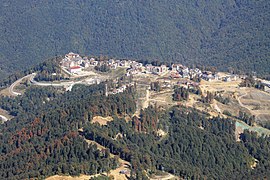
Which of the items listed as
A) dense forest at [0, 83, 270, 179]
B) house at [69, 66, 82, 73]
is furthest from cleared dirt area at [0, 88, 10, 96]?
dense forest at [0, 83, 270, 179]

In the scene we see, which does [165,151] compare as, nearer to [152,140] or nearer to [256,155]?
[152,140]

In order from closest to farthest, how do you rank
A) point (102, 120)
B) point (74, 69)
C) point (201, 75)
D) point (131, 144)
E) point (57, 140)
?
1. point (57, 140)
2. point (131, 144)
3. point (102, 120)
4. point (201, 75)
5. point (74, 69)

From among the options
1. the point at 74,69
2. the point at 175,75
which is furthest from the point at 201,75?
the point at 74,69

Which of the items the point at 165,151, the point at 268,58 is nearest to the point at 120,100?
the point at 165,151

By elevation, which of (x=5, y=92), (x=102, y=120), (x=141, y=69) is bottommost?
(x=5, y=92)

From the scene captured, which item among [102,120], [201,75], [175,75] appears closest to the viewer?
[102,120]

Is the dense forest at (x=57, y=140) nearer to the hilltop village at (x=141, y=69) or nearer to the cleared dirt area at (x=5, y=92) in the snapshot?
the cleared dirt area at (x=5, y=92)

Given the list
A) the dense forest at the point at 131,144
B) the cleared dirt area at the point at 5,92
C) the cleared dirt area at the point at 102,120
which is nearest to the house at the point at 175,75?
the dense forest at the point at 131,144

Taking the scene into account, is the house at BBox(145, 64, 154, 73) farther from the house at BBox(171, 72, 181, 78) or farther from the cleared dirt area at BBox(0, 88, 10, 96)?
the cleared dirt area at BBox(0, 88, 10, 96)

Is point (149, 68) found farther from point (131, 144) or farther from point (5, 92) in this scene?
point (131, 144)
